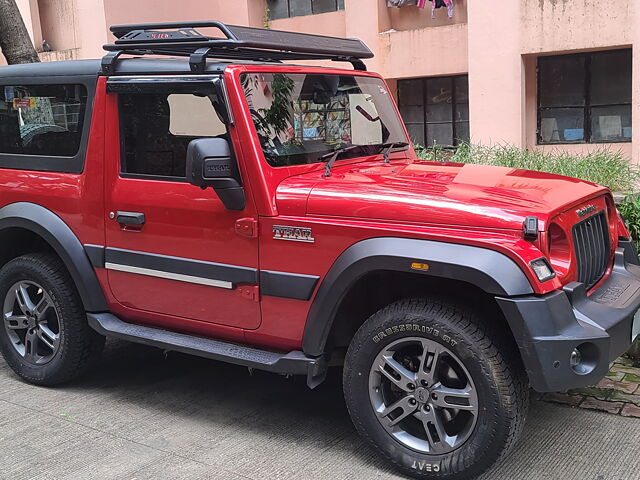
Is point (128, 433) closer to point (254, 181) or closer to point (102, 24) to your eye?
point (254, 181)

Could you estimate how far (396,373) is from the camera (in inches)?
144

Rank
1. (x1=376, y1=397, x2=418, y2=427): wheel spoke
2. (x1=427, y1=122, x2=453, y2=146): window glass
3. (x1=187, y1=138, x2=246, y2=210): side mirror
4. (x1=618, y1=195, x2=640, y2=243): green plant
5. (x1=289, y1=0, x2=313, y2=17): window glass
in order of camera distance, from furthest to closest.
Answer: (x1=289, y1=0, x2=313, y2=17): window glass, (x1=427, y1=122, x2=453, y2=146): window glass, (x1=618, y1=195, x2=640, y2=243): green plant, (x1=187, y1=138, x2=246, y2=210): side mirror, (x1=376, y1=397, x2=418, y2=427): wheel spoke

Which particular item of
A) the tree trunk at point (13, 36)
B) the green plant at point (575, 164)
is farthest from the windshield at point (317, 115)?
the tree trunk at point (13, 36)

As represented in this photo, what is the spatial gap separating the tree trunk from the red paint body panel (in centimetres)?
357

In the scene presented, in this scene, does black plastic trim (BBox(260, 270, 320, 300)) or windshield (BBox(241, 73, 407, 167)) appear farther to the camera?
windshield (BBox(241, 73, 407, 167))

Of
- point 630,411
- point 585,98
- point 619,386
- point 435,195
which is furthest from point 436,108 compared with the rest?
point 435,195

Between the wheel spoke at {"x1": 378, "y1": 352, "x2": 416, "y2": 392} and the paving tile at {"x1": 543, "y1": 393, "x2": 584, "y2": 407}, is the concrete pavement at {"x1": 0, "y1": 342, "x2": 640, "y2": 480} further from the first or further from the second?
the wheel spoke at {"x1": 378, "y1": 352, "x2": 416, "y2": 392}

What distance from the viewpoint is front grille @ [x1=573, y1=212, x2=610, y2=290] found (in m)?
3.68

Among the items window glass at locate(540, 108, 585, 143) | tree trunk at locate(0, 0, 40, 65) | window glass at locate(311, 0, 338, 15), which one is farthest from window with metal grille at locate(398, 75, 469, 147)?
tree trunk at locate(0, 0, 40, 65)

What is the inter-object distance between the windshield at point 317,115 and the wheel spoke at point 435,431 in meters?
1.50

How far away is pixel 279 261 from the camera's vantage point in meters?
3.91

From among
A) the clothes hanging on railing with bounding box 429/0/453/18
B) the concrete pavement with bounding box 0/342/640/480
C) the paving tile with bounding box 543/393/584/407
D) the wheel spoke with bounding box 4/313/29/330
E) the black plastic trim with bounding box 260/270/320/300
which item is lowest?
the paving tile with bounding box 543/393/584/407

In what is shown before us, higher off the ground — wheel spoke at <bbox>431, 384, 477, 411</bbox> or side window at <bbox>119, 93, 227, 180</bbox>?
side window at <bbox>119, 93, 227, 180</bbox>

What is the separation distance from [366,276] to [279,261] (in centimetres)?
49
